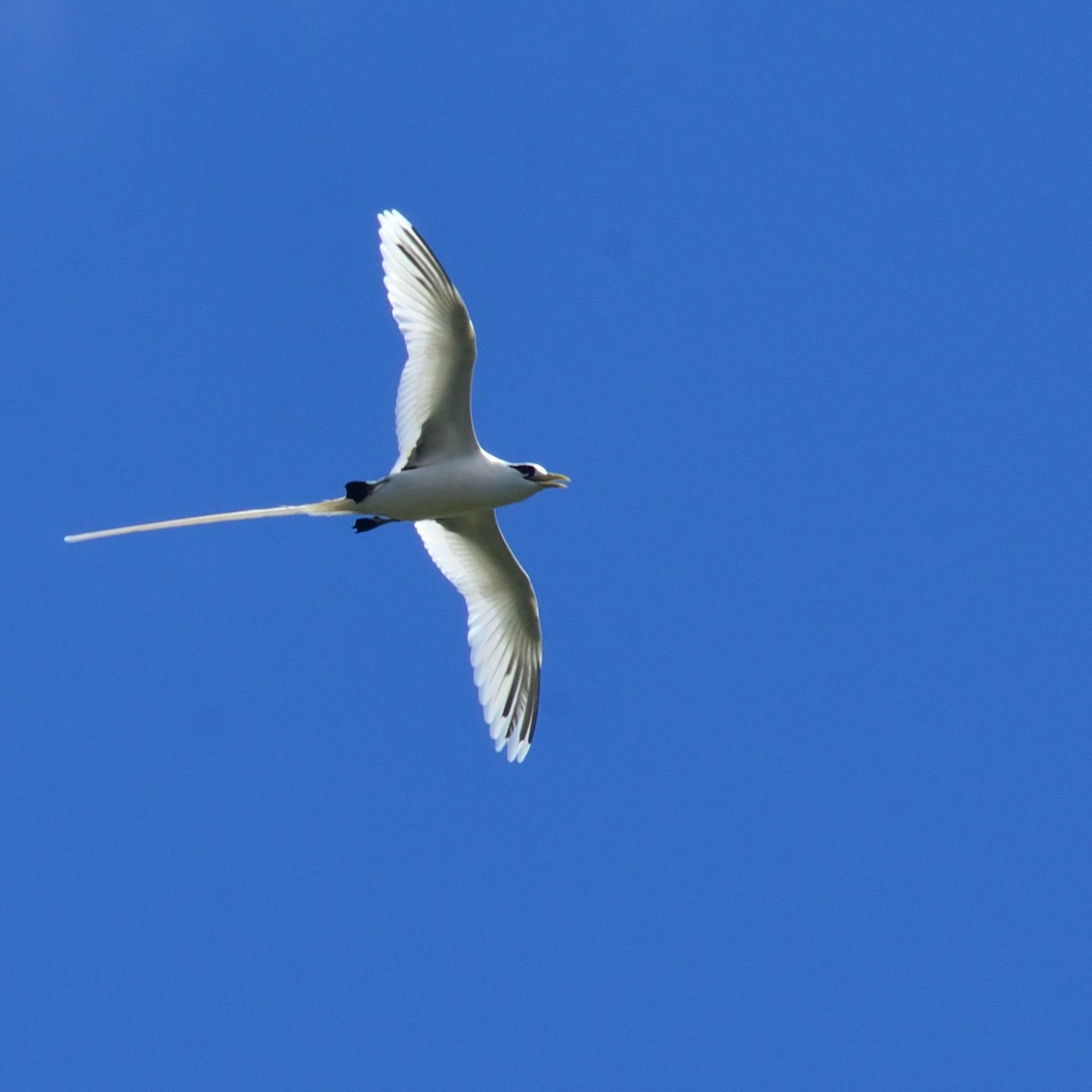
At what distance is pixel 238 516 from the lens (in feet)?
62.8

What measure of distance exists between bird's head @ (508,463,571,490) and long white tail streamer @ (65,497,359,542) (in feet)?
5.64

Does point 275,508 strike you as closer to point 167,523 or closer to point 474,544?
point 167,523

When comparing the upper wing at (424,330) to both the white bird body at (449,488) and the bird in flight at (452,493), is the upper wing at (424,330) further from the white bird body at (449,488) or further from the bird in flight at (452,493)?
the white bird body at (449,488)

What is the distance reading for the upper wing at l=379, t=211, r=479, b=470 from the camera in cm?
1900

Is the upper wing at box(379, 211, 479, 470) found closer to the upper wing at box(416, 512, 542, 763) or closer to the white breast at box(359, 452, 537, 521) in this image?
the white breast at box(359, 452, 537, 521)

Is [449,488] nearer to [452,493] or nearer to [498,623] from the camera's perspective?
[452,493]

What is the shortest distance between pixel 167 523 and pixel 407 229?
3716mm

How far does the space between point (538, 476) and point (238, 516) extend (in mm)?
3079

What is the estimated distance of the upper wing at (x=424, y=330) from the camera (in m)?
19.0

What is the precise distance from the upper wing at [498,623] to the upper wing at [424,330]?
1978mm

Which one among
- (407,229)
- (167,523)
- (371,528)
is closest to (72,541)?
(167,523)

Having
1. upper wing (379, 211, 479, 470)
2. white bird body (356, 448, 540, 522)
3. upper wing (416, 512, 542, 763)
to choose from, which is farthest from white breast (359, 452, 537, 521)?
upper wing (416, 512, 542, 763)

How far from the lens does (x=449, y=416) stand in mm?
19578

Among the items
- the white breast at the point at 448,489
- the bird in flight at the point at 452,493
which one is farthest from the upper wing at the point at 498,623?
the white breast at the point at 448,489
